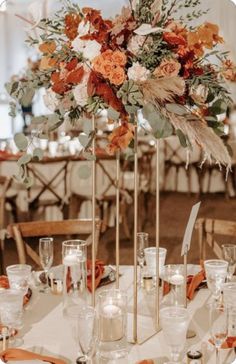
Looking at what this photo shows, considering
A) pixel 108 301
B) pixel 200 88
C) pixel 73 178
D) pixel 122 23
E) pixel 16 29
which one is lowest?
pixel 73 178

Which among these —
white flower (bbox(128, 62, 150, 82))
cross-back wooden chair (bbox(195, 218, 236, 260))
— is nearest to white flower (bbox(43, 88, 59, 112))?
white flower (bbox(128, 62, 150, 82))

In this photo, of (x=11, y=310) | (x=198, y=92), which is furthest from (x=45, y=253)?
(x=198, y=92)

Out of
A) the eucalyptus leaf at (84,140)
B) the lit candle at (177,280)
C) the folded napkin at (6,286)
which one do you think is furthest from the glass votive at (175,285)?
the eucalyptus leaf at (84,140)

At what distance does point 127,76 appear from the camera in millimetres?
1282

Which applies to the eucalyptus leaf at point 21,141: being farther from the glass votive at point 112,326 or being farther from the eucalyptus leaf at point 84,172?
the glass votive at point 112,326

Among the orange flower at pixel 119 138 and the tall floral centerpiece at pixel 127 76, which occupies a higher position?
the tall floral centerpiece at pixel 127 76

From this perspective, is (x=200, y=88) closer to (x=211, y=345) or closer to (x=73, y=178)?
(x=211, y=345)

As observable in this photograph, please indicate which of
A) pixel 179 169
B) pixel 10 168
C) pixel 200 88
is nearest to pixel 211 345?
pixel 200 88

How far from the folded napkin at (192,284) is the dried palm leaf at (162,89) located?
2.42 ft

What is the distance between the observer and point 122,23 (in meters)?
1.26

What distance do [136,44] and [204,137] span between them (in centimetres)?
28

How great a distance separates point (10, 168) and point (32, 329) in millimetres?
3587

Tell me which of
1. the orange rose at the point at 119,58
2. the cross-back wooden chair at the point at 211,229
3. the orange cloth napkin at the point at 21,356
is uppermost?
the orange rose at the point at 119,58

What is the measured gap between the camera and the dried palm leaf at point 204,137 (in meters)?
1.10
